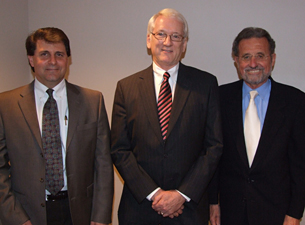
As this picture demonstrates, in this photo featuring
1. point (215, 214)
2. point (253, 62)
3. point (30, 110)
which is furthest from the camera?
point (215, 214)

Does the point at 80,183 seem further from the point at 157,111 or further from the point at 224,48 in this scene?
the point at 224,48

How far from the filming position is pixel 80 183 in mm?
2004

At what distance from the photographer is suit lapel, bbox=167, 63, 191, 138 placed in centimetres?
194

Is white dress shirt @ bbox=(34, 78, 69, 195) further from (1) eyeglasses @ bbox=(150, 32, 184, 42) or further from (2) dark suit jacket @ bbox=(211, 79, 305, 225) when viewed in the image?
(2) dark suit jacket @ bbox=(211, 79, 305, 225)

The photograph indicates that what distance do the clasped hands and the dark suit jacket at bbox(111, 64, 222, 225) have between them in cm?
5

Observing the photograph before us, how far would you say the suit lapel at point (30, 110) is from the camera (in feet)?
6.31

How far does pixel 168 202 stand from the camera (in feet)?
6.11

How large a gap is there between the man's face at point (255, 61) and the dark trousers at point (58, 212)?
5.32 ft

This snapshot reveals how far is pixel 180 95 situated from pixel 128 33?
1.37m

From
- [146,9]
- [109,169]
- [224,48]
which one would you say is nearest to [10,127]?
[109,169]

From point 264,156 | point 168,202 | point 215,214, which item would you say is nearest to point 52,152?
point 168,202

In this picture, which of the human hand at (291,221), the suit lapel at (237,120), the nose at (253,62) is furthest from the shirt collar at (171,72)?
the human hand at (291,221)

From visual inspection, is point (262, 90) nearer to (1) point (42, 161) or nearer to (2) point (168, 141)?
(2) point (168, 141)

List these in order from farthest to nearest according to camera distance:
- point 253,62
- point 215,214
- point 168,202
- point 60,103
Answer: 1. point 215,214
2. point 253,62
3. point 60,103
4. point 168,202
